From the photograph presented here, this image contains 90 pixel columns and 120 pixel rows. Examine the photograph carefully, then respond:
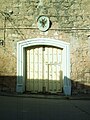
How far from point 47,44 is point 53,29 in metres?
0.64

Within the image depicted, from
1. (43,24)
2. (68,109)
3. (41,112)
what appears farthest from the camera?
(43,24)

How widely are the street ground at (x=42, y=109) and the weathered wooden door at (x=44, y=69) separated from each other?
4.03 ft

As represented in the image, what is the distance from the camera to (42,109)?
11.1 meters

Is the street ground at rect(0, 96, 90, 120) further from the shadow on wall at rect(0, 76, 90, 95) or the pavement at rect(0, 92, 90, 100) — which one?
the shadow on wall at rect(0, 76, 90, 95)

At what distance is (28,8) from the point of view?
1436 cm

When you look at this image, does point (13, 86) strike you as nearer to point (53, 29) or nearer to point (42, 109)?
point (53, 29)

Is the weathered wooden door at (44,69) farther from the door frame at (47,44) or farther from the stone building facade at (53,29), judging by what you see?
the stone building facade at (53,29)

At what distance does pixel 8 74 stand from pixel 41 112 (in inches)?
169

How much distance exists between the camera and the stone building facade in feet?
46.8

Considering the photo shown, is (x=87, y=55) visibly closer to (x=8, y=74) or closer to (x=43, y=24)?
(x=43, y=24)

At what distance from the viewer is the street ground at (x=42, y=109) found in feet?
32.3

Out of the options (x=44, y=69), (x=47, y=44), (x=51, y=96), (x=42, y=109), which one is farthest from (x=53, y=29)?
(x=42, y=109)

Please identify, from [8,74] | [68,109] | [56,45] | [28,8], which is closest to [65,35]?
[56,45]

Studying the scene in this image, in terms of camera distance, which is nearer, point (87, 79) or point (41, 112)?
point (41, 112)
